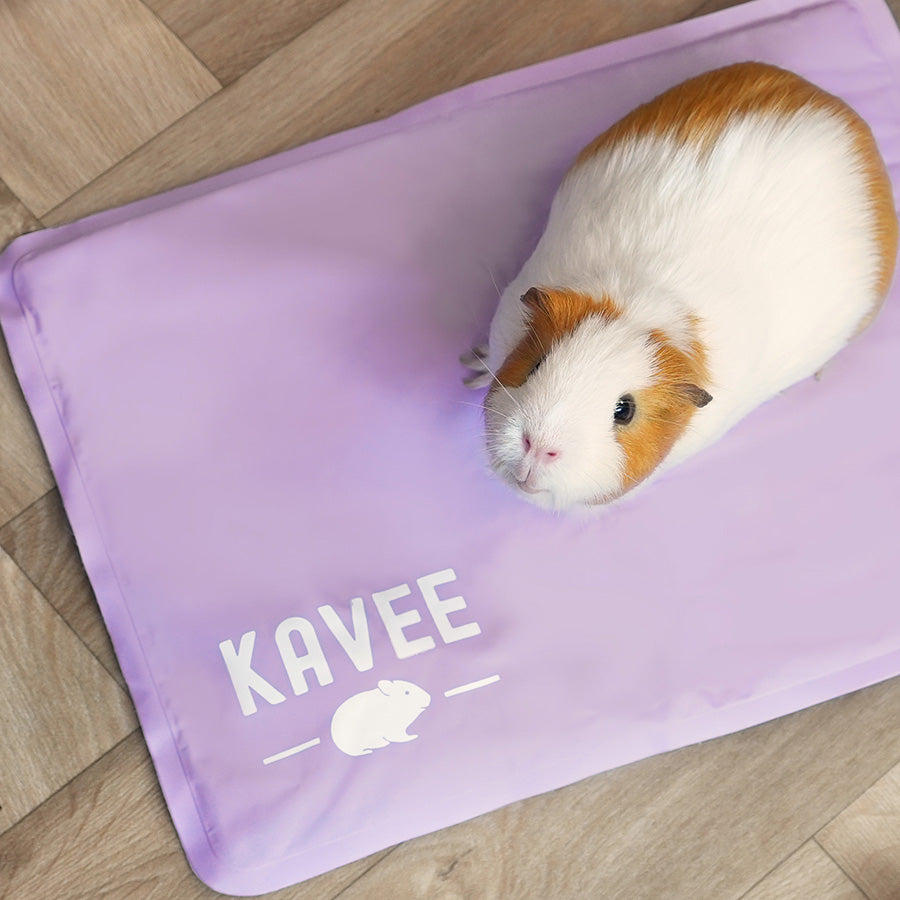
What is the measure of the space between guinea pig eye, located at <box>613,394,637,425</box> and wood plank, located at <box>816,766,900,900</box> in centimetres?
66

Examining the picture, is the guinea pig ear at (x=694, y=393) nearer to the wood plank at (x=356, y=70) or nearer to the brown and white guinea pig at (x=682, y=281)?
the brown and white guinea pig at (x=682, y=281)

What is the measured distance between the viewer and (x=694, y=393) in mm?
926

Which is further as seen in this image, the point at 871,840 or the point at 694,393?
the point at 871,840

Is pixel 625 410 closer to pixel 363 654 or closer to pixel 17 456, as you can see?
pixel 363 654

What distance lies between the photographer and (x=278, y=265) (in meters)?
1.28

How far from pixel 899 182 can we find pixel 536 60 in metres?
0.52

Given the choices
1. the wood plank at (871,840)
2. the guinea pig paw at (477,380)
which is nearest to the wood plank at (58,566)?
the guinea pig paw at (477,380)

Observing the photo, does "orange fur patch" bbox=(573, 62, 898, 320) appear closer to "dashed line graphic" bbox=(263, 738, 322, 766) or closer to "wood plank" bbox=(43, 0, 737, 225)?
"wood plank" bbox=(43, 0, 737, 225)

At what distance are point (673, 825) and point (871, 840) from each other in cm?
25

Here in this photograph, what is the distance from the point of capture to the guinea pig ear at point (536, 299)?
93 centimetres

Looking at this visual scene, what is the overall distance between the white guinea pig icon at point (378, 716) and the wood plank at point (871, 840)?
53cm

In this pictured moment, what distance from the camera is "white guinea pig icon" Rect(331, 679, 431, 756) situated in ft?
3.85

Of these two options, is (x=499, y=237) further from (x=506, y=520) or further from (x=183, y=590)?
(x=183, y=590)

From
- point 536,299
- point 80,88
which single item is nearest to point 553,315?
point 536,299
